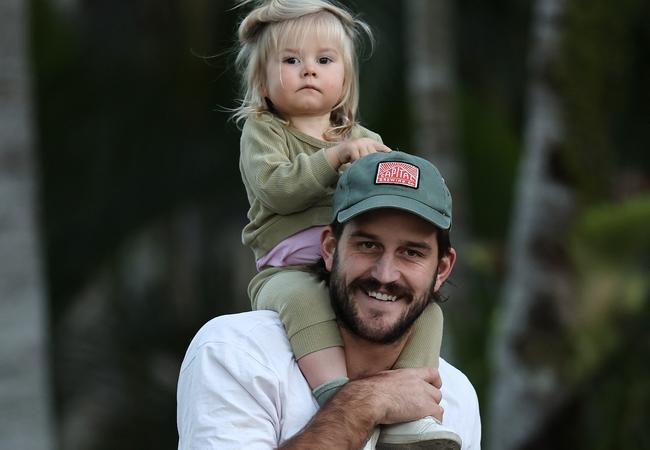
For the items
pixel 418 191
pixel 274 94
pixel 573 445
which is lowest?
pixel 573 445

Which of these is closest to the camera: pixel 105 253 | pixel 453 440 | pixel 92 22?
pixel 453 440

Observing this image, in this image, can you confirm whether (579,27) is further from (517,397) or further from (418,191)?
(418,191)

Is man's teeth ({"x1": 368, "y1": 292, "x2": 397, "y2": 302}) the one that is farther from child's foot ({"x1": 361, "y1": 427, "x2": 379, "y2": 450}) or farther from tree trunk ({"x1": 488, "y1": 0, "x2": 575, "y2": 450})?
tree trunk ({"x1": 488, "y1": 0, "x2": 575, "y2": 450})

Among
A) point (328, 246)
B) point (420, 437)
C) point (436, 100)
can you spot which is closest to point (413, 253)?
point (328, 246)

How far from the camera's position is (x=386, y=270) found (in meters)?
3.70

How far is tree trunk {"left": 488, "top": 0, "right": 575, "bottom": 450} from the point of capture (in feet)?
29.3

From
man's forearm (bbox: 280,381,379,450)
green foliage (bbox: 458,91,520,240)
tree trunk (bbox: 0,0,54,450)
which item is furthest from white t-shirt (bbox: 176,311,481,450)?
green foliage (bbox: 458,91,520,240)

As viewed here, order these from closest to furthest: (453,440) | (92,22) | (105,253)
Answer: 1. (453,440)
2. (105,253)
3. (92,22)

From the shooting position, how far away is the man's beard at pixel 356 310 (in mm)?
3727

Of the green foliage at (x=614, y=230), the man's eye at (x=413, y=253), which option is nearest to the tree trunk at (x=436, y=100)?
the green foliage at (x=614, y=230)

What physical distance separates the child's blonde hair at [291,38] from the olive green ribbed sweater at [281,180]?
0.06m

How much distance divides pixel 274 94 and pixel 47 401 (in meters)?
5.56

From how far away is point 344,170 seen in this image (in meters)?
3.85

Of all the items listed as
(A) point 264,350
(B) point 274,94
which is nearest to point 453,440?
(A) point 264,350
